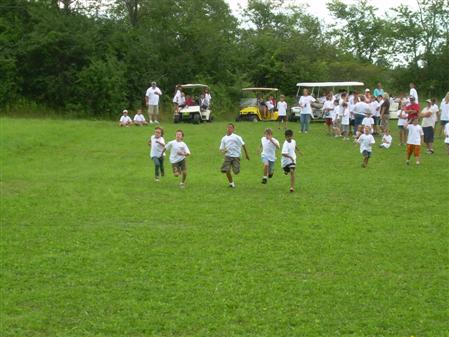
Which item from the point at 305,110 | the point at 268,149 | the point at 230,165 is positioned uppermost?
the point at 305,110

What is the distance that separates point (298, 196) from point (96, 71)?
25.3 m

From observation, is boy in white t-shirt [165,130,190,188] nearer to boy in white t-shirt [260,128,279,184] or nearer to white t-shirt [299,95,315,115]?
boy in white t-shirt [260,128,279,184]

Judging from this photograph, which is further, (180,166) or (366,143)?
(366,143)

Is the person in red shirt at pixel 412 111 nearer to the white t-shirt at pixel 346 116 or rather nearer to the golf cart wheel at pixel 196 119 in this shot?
the white t-shirt at pixel 346 116

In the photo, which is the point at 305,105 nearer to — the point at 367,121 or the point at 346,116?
the point at 346,116

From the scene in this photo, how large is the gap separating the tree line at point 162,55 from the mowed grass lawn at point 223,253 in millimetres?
19779

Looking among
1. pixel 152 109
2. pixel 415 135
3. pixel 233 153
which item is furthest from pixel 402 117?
pixel 152 109

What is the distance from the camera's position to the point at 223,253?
11805 mm

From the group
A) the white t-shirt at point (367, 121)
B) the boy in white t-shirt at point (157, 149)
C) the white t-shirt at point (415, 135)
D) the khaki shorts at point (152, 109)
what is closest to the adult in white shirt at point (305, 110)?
the white t-shirt at point (367, 121)

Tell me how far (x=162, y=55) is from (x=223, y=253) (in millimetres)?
34835

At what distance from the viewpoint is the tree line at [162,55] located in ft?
133

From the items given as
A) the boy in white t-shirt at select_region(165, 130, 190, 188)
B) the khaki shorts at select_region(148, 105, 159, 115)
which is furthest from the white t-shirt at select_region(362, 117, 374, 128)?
Result: the khaki shorts at select_region(148, 105, 159, 115)

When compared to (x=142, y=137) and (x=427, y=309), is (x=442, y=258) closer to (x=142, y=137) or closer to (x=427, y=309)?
(x=427, y=309)

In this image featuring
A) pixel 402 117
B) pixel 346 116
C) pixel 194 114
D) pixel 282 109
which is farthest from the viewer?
pixel 194 114
